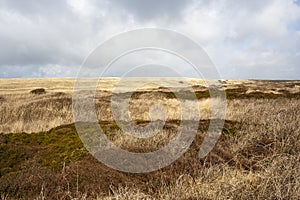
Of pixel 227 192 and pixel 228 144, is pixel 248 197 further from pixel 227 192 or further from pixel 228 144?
pixel 228 144

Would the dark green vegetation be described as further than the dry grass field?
Yes

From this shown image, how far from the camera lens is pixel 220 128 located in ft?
31.1

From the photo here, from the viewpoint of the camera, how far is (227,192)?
453 centimetres

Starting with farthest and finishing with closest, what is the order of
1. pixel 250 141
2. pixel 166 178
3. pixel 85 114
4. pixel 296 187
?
pixel 85 114 < pixel 250 141 < pixel 166 178 < pixel 296 187

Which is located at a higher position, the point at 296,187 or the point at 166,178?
the point at 296,187

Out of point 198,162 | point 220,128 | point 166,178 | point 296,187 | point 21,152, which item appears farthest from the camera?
point 220,128

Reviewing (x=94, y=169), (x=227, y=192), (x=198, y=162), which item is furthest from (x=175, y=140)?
(x=227, y=192)

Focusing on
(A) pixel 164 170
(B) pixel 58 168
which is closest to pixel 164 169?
(A) pixel 164 170

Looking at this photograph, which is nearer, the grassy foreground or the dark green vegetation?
the grassy foreground

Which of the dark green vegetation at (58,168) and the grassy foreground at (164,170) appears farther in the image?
the dark green vegetation at (58,168)

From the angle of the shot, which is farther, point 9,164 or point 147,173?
point 9,164

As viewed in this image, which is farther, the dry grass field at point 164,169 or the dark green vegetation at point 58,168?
the dark green vegetation at point 58,168

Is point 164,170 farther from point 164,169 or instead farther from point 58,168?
point 58,168

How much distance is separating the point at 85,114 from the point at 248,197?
10.4m
